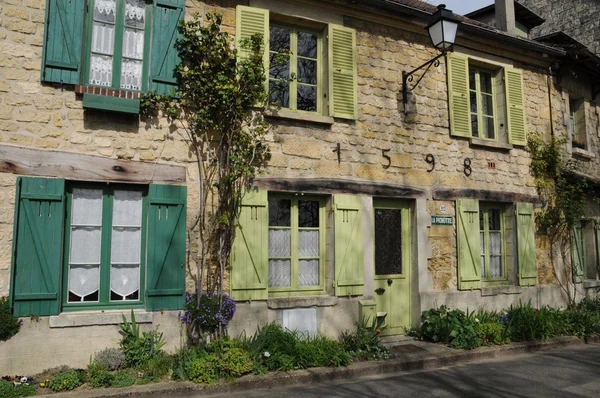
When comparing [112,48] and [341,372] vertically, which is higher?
[112,48]

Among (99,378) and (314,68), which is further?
(314,68)

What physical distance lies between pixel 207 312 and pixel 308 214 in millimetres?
2017

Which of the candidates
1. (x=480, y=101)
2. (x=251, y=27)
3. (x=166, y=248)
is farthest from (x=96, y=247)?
(x=480, y=101)

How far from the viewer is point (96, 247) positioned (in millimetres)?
5328

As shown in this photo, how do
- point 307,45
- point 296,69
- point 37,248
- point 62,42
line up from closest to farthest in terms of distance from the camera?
point 37,248, point 62,42, point 296,69, point 307,45

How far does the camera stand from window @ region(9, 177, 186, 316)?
488 centimetres

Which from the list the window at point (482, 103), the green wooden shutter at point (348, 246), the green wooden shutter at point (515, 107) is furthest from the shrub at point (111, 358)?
the green wooden shutter at point (515, 107)

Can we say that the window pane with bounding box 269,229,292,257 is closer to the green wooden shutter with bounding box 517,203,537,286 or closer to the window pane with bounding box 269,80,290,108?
the window pane with bounding box 269,80,290,108

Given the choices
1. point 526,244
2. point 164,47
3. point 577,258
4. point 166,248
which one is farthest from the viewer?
point 577,258

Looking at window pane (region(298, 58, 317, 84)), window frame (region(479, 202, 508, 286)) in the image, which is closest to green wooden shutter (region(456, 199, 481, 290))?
window frame (region(479, 202, 508, 286))

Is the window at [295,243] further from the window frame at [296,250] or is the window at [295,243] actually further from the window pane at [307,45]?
the window pane at [307,45]

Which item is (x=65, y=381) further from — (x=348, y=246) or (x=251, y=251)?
(x=348, y=246)

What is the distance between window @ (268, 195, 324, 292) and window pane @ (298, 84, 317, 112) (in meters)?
1.38

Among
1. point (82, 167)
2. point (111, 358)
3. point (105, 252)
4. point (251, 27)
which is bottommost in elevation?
point (111, 358)
